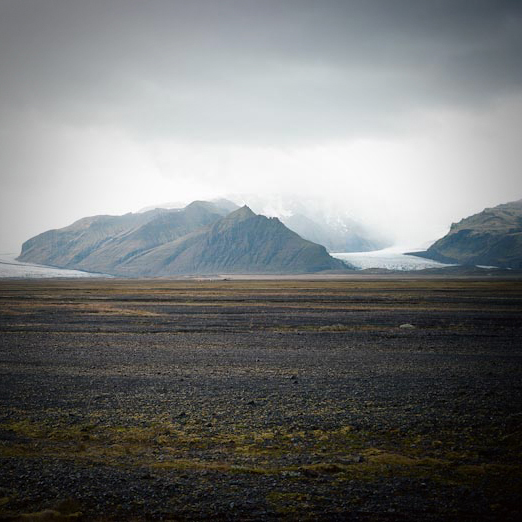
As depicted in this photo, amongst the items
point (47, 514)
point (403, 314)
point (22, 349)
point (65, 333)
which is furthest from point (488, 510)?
point (403, 314)

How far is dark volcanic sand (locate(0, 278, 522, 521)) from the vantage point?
7535 mm

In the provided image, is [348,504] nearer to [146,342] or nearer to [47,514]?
[47,514]

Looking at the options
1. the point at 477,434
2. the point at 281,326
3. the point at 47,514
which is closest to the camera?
the point at 47,514

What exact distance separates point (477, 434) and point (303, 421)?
447 cm

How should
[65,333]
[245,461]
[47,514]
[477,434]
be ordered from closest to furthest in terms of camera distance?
[47,514] < [245,461] < [477,434] < [65,333]

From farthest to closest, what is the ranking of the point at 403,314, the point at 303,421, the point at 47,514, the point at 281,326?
the point at 403,314
the point at 281,326
the point at 303,421
the point at 47,514

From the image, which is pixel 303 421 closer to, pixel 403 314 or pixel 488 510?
pixel 488 510

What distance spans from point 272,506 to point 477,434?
20.6 ft

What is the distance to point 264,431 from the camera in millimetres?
11109

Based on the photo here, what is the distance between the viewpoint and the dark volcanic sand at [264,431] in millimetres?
7535

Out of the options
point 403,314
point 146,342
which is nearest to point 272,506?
point 146,342

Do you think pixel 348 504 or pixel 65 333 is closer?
pixel 348 504

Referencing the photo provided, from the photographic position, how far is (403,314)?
41000 mm

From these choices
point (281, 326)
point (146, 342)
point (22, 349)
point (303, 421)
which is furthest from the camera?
point (281, 326)
